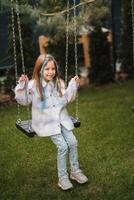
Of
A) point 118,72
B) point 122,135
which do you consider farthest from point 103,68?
point 122,135

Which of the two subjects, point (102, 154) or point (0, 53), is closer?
point (102, 154)

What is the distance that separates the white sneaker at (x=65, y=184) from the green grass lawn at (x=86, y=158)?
63 millimetres

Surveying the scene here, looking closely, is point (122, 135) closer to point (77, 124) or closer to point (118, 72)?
point (77, 124)

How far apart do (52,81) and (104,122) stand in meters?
2.90

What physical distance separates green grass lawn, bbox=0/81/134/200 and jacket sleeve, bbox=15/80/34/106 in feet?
3.36

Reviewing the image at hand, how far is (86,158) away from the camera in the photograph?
21.1 feet

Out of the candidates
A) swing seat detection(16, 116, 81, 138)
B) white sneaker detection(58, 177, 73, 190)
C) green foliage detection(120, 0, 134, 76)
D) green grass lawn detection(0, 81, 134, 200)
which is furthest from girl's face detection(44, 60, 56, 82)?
green foliage detection(120, 0, 134, 76)

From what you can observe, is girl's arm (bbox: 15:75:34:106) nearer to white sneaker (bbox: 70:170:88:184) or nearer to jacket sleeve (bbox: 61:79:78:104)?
jacket sleeve (bbox: 61:79:78:104)

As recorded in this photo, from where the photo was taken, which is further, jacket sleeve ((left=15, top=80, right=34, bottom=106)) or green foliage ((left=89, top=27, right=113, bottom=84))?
green foliage ((left=89, top=27, right=113, bottom=84))

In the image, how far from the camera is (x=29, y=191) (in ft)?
18.0

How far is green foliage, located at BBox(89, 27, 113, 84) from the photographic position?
1102 centimetres

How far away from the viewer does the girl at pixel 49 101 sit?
17.1ft

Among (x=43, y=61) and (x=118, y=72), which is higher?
(x=43, y=61)

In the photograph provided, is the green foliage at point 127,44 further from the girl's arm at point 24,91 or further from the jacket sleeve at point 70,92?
the girl's arm at point 24,91
